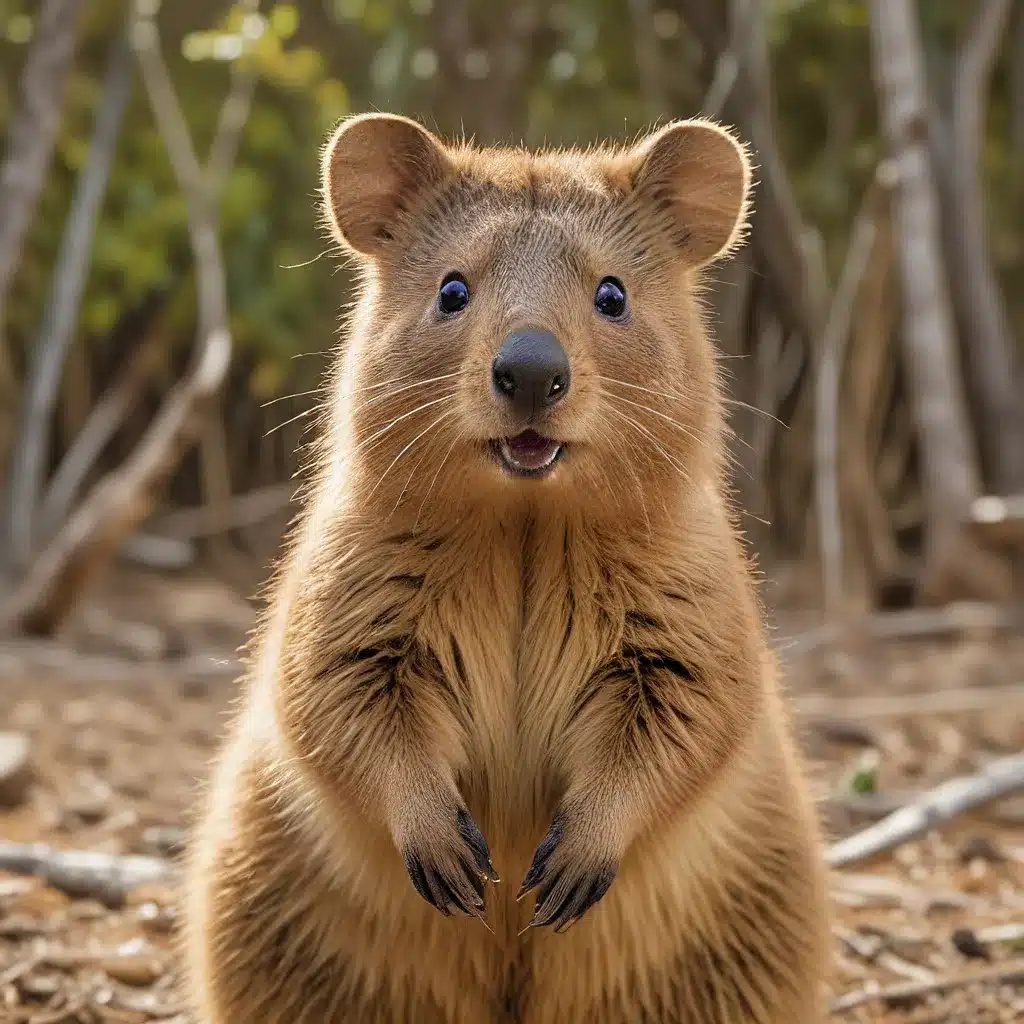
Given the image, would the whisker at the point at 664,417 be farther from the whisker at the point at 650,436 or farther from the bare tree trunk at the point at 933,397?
the bare tree trunk at the point at 933,397

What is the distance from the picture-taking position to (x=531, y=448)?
123 inches

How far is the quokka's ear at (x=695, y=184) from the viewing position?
3.66 meters

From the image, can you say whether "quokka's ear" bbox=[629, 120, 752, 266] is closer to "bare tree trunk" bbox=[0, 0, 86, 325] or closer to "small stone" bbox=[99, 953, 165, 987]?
"small stone" bbox=[99, 953, 165, 987]

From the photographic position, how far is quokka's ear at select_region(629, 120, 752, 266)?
3.66 m

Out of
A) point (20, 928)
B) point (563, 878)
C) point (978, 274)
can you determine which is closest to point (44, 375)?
point (20, 928)

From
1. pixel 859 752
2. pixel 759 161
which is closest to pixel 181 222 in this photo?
pixel 759 161

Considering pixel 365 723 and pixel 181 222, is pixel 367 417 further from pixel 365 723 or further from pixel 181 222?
pixel 181 222

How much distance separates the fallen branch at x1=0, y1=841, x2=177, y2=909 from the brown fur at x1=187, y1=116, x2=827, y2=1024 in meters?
0.92

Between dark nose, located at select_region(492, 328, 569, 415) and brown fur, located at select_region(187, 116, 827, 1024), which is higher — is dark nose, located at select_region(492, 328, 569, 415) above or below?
above

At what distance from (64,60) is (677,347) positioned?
5506mm

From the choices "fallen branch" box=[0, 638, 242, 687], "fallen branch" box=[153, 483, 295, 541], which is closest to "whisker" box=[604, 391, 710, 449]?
"fallen branch" box=[0, 638, 242, 687]

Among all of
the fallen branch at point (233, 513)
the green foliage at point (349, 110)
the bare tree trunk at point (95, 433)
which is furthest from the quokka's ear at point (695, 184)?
the fallen branch at point (233, 513)

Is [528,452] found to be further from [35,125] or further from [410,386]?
[35,125]

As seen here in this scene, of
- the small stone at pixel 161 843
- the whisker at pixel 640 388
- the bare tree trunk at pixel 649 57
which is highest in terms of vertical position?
the bare tree trunk at pixel 649 57
